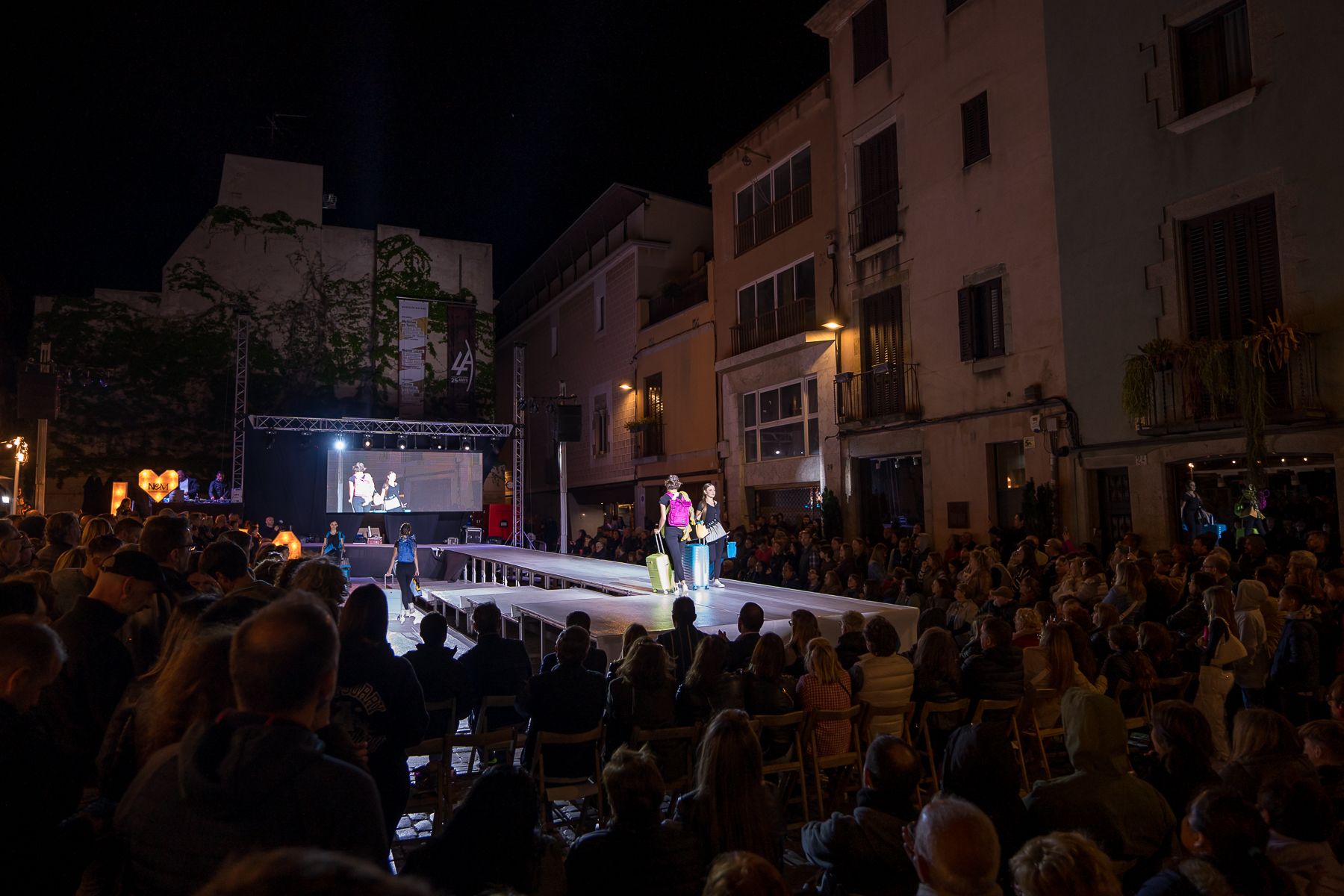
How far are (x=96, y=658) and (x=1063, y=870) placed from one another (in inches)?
125

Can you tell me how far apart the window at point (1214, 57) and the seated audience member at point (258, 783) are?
37.9 ft

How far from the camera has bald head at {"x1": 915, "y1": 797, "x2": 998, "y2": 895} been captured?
2.10m

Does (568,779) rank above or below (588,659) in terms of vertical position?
below

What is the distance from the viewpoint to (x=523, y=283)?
33.1 metres

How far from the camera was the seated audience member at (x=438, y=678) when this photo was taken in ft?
16.2

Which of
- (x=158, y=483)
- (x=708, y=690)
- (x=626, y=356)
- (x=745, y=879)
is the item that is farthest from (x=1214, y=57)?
(x=158, y=483)

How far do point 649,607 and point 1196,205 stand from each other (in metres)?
8.00

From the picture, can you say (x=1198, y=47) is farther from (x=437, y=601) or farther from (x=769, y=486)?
(x=437, y=601)

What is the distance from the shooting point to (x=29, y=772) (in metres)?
1.96

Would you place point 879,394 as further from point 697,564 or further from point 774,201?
point 697,564

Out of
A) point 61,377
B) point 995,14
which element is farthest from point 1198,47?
point 61,377

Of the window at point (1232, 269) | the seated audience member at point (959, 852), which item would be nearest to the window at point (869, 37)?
the window at point (1232, 269)

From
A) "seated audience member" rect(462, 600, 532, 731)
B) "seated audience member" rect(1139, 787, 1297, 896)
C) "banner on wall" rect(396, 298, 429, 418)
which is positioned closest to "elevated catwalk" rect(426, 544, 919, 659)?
"seated audience member" rect(462, 600, 532, 731)

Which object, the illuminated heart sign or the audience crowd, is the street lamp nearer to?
the illuminated heart sign
